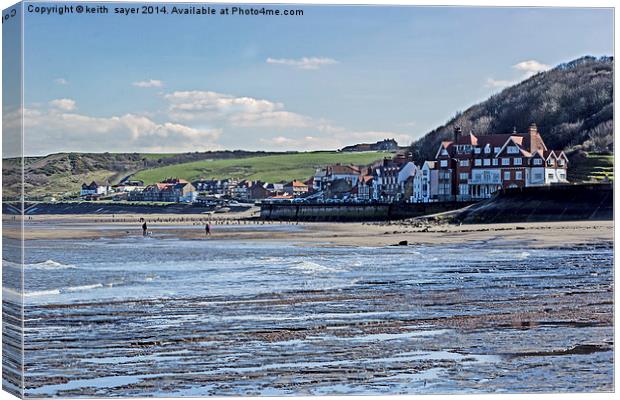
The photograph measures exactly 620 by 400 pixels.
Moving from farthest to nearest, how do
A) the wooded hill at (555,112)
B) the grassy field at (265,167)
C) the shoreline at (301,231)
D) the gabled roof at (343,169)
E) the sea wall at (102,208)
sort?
the gabled roof at (343,169), the wooded hill at (555,112), the grassy field at (265,167), the shoreline at (301,231), the sea wall at (102,208)

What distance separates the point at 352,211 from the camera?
1805 centimetres

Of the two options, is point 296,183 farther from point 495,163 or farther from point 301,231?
point 495,163

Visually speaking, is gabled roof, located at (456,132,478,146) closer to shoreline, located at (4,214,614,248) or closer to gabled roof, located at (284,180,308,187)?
shoreline, located at (4,214,614,248)

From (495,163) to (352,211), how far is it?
2367 mm

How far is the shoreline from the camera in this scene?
15438mm

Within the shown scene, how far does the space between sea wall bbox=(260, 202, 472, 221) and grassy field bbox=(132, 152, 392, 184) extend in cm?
77

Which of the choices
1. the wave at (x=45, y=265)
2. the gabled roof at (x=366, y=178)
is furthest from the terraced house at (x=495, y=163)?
the wave at (x=45, y=265)

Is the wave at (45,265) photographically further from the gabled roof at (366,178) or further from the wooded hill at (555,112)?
the wooded hill at (555,112)

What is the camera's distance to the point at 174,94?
15.0 m

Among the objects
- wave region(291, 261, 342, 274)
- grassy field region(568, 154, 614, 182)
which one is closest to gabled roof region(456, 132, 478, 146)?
grassy field region(568, 154, 614, 182)

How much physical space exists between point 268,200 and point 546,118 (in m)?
4.09

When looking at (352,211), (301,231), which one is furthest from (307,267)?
(352,211)

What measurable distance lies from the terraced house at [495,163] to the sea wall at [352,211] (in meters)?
0.33

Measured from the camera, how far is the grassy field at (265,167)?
15.7m
